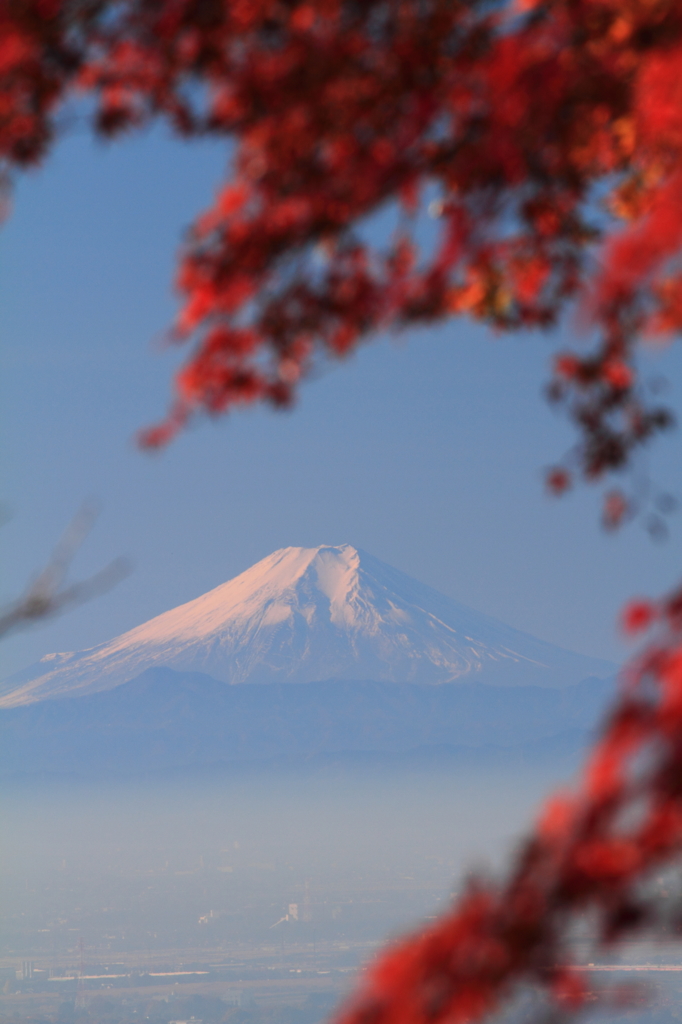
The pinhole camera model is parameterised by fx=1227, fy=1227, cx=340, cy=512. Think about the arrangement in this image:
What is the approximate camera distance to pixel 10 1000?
147 metres

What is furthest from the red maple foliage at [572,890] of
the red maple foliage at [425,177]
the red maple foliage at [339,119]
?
the red maple foliage at [339,119]

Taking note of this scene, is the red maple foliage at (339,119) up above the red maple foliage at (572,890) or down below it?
above

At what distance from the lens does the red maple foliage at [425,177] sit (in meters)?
2.66

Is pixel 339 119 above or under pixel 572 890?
above

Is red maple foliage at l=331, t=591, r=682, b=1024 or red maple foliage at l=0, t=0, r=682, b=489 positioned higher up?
red maple foliage at l=0, t=0, r=682, b=489

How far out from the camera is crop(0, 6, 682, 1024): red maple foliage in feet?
8.73

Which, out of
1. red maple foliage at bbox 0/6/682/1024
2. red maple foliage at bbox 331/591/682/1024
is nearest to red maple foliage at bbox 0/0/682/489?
red maple foliage at bbox 0/6/682/1024

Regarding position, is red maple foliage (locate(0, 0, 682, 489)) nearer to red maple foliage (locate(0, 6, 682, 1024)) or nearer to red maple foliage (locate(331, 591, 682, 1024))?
red maple foliage (locate(0, 6, 682, 1024))

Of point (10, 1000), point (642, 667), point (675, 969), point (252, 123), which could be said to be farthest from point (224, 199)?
point (675, 969)

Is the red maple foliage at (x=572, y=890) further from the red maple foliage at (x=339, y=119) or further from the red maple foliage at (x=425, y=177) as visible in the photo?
the red maple foliage at (x=339, y=119)

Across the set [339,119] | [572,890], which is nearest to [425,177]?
[339,119]

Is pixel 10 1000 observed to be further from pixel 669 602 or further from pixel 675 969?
pixel 669 602

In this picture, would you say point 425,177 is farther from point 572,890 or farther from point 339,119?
point 572,890

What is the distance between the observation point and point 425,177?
158 inches
